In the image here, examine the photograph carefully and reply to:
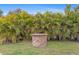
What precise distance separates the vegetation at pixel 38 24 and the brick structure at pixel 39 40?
7 cm

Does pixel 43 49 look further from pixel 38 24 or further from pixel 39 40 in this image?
pixel 38 24

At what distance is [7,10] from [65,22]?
96 centimetres

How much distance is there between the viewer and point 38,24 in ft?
9.62

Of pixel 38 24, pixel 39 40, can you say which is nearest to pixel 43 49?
pixel 39 40

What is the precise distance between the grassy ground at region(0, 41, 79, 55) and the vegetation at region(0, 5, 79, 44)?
10 centimetres

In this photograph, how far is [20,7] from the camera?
2.95 metres

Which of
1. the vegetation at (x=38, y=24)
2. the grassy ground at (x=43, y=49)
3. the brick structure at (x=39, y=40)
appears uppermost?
the vegetation at (x=38, y=24)

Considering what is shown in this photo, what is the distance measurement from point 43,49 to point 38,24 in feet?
1.36

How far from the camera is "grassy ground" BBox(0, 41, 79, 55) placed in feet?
9.61

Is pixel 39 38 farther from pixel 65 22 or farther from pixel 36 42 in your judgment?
pixel 65 22

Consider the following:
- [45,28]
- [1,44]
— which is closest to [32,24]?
[45,28]

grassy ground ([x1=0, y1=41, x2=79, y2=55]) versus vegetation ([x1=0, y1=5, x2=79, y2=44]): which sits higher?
vegetation ([x1=0, y1=5, x2=79, y2=44])

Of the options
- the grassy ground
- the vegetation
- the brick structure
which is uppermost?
the vegetation

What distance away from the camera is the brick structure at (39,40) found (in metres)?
2.93
